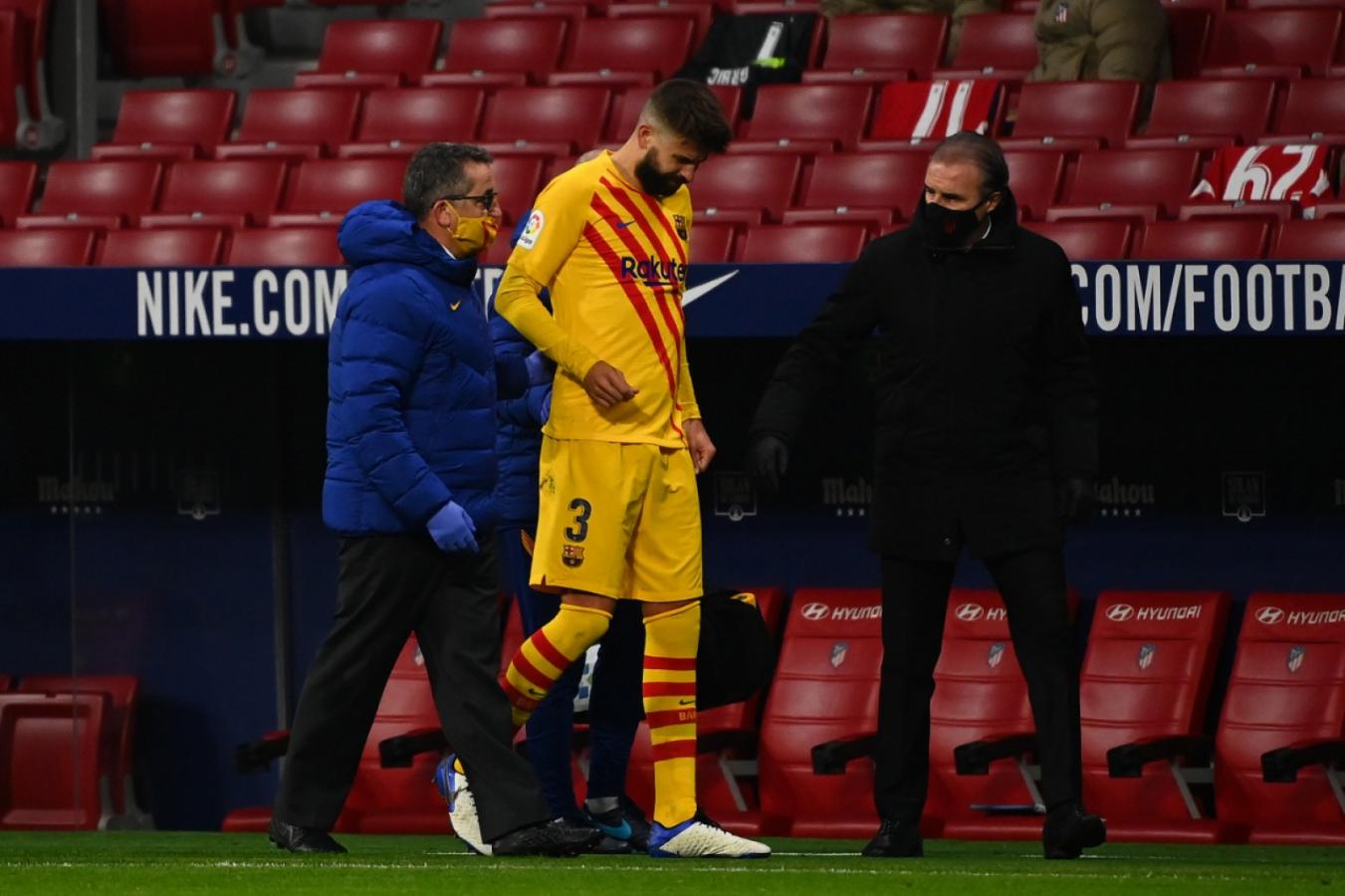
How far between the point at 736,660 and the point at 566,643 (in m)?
0.62

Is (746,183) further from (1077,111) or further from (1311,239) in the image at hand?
(1311,239)

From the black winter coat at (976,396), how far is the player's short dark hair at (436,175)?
839mm

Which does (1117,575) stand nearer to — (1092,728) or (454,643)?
(1092,728)

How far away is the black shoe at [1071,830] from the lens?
18.5 ft

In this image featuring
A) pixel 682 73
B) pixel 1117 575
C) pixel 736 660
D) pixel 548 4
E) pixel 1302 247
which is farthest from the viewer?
pixel 548 4

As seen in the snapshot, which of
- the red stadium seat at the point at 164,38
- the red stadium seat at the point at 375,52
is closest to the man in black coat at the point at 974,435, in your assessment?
the red stadium seat at the point at 375,52

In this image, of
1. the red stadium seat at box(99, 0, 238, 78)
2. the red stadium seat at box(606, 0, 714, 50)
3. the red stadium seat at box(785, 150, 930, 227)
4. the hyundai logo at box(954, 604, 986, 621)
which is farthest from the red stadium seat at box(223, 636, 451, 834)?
the red stadium seat at box(99, 0, 238, 78)

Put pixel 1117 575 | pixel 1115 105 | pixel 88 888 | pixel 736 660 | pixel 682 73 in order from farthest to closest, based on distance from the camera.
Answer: pixel 682 73
pixel 1115 105
pixel 1117 575
pixel 736 660
pixel 88 888

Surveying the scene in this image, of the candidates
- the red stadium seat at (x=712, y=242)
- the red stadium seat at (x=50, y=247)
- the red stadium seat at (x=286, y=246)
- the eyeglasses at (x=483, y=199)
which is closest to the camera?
the eyeglasses at (x=483, y=199)

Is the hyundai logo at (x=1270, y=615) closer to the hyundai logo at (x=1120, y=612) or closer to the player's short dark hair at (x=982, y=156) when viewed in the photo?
the hyundai logo at (x=1120, y=612)

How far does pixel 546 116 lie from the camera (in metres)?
10.1

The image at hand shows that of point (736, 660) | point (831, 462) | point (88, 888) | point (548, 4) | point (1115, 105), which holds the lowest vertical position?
point (88, 888)

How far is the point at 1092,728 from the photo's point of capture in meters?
7.80

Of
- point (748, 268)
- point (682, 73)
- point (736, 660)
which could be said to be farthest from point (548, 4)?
point (736, 660)
